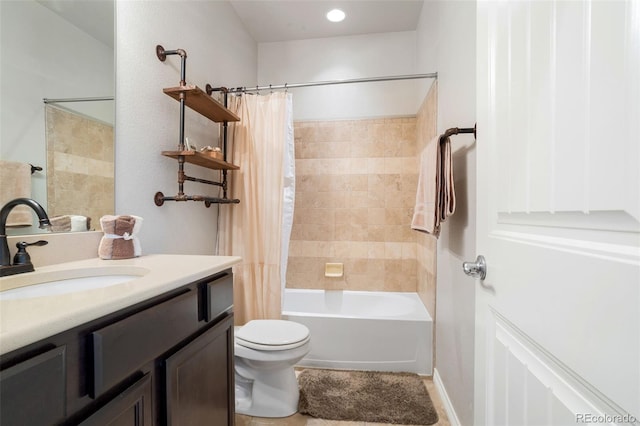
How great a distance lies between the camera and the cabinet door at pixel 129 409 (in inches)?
22.9

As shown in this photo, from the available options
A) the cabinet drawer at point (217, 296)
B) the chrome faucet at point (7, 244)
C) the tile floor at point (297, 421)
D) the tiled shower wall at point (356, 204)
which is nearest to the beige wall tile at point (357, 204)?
the tiled shower wall at point (356, 204)

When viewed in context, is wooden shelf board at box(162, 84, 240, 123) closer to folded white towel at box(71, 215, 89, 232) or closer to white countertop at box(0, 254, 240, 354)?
folded white towel at box(71, 215, 89, 232)

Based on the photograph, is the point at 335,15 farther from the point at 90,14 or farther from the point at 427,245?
the point at 427,245

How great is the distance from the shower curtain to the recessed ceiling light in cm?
98

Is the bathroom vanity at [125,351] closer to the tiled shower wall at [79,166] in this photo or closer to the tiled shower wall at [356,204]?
the tiled shower wall at [79,166]

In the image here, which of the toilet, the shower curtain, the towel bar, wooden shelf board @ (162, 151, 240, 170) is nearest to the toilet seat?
the toilet

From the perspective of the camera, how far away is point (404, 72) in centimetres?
264

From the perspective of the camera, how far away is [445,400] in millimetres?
1660

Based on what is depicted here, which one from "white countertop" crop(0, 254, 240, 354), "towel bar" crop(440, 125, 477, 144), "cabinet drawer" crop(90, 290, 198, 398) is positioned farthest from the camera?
"towel bar" crop(440, 125, 477, 144)

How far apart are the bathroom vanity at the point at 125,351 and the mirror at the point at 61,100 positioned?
295 millimetres

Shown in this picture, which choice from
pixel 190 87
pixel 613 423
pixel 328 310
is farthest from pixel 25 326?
pixel 328 310

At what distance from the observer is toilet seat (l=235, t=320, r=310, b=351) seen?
58.6 inches

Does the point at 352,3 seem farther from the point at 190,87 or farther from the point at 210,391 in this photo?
the point at 210,391

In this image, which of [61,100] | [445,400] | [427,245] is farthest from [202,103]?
[445,400]
